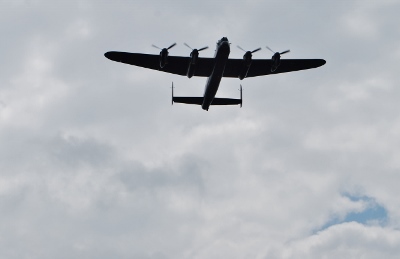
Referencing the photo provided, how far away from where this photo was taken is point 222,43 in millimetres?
58000

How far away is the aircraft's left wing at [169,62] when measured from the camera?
64625 mm

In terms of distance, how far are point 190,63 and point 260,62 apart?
334 inches

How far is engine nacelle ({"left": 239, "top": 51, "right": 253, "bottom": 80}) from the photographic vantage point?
206ft

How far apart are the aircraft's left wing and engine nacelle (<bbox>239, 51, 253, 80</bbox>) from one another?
3543 millimetres

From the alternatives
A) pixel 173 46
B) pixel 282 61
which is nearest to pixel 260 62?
pixel 282 61

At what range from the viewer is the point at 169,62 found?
2618 inches

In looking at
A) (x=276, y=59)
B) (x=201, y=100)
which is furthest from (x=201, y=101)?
(x=276, y=59)

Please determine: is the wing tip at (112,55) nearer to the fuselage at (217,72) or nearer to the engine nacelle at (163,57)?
the engine nacelle at (163,57)

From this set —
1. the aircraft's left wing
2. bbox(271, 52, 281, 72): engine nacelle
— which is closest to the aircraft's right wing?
the aircraft's left wing

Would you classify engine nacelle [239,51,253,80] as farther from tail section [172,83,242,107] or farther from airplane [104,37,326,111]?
tail section [172,83,242,107]

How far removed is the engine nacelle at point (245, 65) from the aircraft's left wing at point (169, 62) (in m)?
3.54

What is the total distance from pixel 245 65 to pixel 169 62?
7.95 metres

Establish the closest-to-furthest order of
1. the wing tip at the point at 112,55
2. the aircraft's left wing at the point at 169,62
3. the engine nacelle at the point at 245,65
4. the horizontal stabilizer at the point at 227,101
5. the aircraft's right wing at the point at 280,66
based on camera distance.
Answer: the engine nacelle at the point at 245,65 → the wing tip at the point at 112,55 → the aircraft's left wing at the point at 169,62 → the horizontal stabilizer at the point at 227,101 → the aircraft's right wing at the point at 280,66

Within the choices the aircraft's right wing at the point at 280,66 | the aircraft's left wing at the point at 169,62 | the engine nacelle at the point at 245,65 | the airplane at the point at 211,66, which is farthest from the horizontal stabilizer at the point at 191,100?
the engine nacelle at the point at 245,65
